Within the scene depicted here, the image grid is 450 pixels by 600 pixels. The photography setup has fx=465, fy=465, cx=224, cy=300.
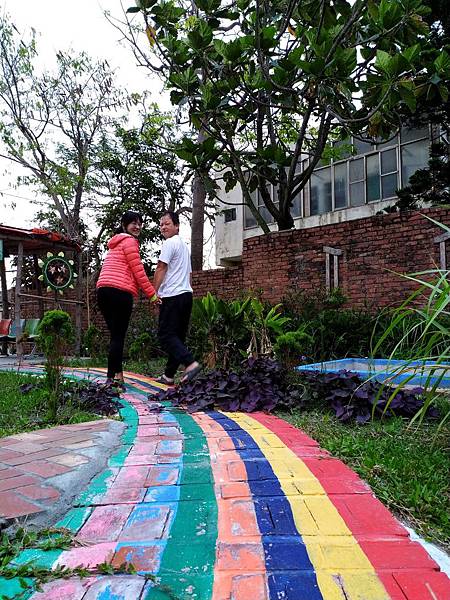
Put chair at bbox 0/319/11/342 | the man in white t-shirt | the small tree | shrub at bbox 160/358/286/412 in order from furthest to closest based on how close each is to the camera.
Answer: chair at bbox 0/319/11/342, the man in white t-shirt, shrub at bbox 160/358/286/412, the small tree

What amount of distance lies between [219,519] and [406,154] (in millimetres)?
13054

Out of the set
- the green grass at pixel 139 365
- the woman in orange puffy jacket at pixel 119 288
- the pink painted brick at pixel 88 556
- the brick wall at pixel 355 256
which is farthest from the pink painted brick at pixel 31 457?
the brick wall at pixel 355 256

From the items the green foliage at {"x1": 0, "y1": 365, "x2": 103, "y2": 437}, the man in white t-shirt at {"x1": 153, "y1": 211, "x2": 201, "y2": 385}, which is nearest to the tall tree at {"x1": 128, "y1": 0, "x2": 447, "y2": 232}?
the man in white t-shirt at {"x1": 153, "y1": 211, "x2": 201, "y2": 385}

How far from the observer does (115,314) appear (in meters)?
3.87

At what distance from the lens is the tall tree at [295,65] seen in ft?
15.5

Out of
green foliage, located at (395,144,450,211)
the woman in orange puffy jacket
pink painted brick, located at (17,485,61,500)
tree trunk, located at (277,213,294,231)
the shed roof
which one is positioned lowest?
pink painted brick, located at (17,485,61,500)

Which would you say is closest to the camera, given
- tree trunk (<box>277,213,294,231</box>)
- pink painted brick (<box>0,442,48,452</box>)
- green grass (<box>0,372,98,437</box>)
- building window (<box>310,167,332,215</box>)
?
pink painted brick (<box>0,442,48,452</box>)

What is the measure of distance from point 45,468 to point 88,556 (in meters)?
0.66

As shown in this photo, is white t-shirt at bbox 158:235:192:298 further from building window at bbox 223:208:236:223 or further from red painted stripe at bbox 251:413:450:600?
building window at bbox 223:208:236:223

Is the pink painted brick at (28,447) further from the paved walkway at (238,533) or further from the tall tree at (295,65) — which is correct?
the tall tree at (295,65)

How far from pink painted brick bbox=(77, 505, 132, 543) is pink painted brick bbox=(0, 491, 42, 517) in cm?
17

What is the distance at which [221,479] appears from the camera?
5.46ft

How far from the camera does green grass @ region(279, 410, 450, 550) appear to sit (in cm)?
137

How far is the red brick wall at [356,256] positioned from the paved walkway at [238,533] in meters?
3.94
